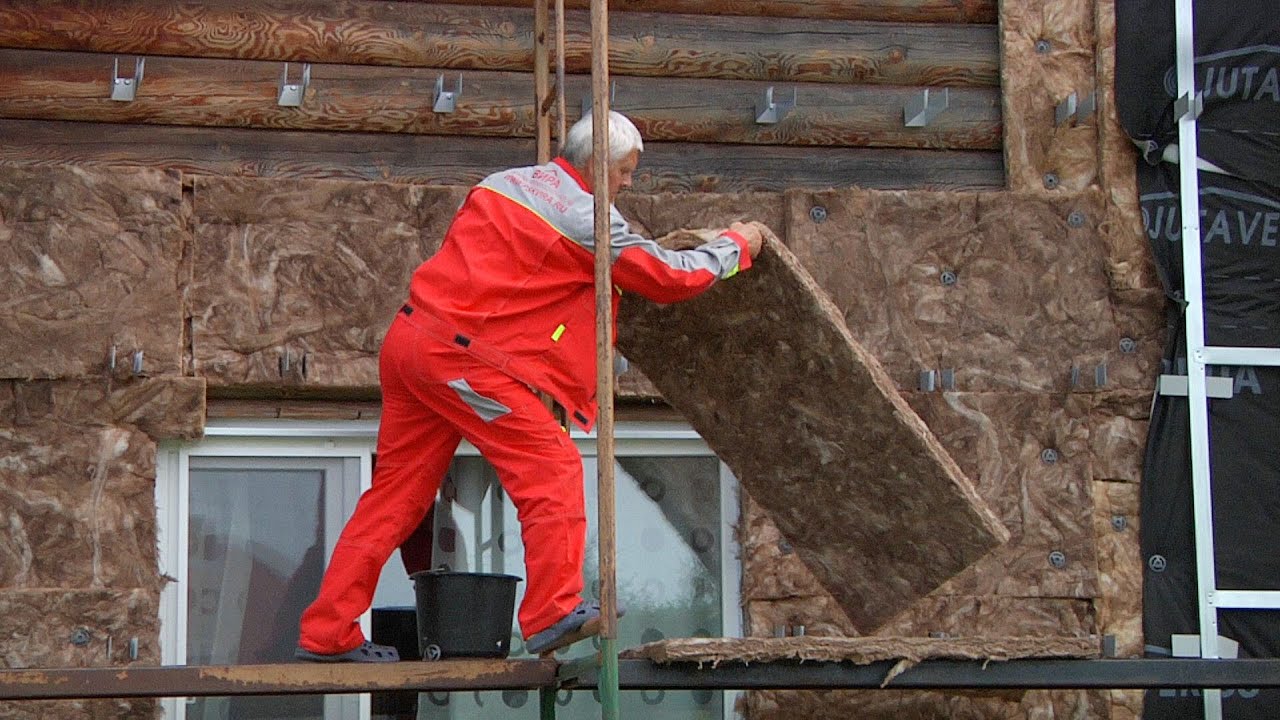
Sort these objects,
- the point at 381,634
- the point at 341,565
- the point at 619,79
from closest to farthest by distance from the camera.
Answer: the point at 341,565
the point at 381,634
the point at 619,79

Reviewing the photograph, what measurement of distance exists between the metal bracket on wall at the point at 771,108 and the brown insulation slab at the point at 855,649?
242 centimetres

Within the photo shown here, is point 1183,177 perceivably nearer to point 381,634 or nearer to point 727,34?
point 727,34

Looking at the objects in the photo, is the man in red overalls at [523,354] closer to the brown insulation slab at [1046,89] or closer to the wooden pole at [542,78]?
the wooden pole at [542,78]

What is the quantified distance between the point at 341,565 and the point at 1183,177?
3559mm

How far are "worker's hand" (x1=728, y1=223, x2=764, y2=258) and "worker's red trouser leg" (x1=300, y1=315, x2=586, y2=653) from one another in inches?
32.9

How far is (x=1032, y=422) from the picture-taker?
7418 millimetres

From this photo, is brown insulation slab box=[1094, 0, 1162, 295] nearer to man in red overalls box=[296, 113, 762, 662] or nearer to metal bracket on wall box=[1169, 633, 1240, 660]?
metal bracket on wall box=[1169, 633, 1240, 660]

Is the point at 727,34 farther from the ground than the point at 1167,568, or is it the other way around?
the point at 727,34

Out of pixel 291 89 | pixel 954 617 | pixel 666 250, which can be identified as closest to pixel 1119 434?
pixel 954 617

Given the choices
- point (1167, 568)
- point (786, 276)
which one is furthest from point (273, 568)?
point (1167, 568)

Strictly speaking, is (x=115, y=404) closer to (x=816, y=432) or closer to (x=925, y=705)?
(x=816, y=432)

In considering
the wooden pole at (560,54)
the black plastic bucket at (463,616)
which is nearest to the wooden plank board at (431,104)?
the wooden pole at (560,54)

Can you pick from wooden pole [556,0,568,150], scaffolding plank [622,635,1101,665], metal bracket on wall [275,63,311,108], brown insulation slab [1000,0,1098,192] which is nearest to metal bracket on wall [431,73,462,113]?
metal bracket on wall [275,63,311,108]

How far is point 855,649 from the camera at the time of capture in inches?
230
